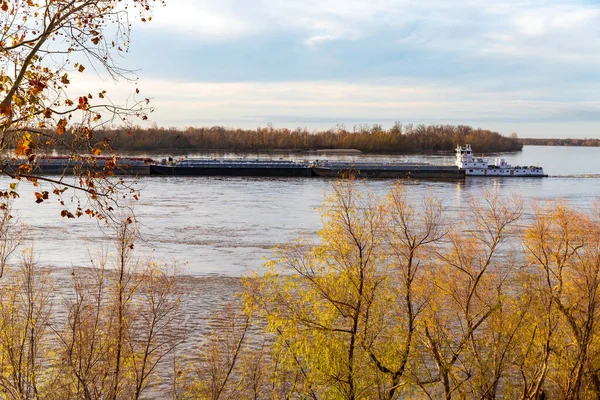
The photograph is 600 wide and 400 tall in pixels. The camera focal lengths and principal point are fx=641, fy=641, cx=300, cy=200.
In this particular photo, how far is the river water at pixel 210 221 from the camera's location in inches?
1133

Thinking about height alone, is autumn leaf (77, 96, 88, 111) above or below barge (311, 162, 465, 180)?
above

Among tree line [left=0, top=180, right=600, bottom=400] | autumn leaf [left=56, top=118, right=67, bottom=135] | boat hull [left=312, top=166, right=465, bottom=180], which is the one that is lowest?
tree line [left=0, top=180, right=600, bottom=400]

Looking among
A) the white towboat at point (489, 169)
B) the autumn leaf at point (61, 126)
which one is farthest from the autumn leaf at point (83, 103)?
the white towboat at point (489, 169)

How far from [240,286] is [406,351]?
10.2 meters

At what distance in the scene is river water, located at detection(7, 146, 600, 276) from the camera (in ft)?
94.4

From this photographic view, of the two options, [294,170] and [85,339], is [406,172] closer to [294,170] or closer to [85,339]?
[294,170]

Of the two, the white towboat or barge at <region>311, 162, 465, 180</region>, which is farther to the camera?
the white towboat

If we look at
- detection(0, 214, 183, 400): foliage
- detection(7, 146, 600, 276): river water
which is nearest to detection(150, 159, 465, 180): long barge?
detection(7, 146, 600, 276): river water

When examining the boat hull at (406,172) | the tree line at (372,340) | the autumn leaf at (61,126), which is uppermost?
the autumn leaf at (61,126)

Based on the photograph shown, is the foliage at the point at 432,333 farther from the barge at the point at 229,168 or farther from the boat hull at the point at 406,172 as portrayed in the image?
the barge at the point at 229,168

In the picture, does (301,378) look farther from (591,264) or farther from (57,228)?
(57,228)

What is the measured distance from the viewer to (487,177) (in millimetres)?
80000

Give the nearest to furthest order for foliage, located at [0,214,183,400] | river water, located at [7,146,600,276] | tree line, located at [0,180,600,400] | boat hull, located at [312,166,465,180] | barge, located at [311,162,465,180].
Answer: foliage, located at [0,214,183,400]
tree line, located at [0,180,600,400]
river water, located at [7,146,600,276]
boat hull, located at [312,166,465,180]
barge, located at [311,162,465,180]

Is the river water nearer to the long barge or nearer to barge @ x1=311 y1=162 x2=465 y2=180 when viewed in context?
the long barge
